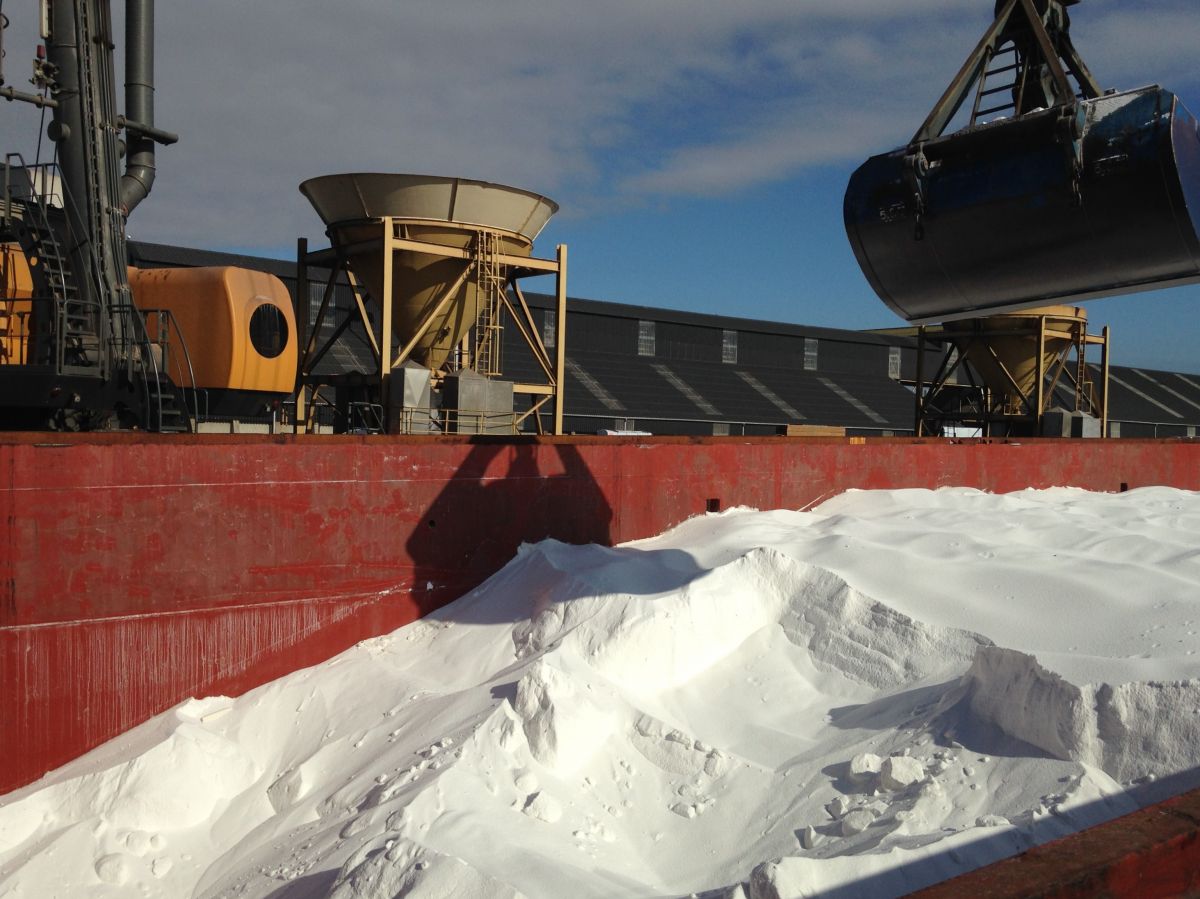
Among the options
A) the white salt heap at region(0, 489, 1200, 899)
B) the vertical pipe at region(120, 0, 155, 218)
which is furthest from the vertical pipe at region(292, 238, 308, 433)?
the white salt heap at region(0, 489, 1200, 899)

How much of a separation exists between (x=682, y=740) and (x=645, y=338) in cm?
3342

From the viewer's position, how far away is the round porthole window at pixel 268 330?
1391cm

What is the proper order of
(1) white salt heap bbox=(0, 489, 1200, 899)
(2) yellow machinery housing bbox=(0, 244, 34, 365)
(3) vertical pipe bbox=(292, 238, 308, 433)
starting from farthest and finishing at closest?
(3) vertical pipe bbox=(292, 238, 308, 433) → (2) yellow machinery housing bbox=(0, 244, 34, 365) → (1) white salt heap bbox=(0, 489, 1200, 899)

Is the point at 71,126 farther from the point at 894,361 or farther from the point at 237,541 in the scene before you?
the point at 894,361

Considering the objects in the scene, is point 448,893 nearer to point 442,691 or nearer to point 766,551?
point 442,691

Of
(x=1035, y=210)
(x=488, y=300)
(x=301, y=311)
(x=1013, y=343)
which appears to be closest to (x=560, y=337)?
(x=488, y=300)

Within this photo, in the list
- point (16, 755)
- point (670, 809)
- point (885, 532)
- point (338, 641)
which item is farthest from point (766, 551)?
point (16, 755)

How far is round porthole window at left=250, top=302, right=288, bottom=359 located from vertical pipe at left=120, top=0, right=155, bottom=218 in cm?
243

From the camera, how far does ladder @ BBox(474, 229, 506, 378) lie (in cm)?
1507

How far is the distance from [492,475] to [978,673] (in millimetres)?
5331

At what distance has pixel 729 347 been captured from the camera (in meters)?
41.9

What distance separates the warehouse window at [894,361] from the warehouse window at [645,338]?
16.1 meters

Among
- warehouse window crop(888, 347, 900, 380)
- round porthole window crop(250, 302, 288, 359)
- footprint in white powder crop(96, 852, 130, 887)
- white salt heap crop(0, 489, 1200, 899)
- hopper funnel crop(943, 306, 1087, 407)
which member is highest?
warehouse window crop(888, 347, 900, 380)

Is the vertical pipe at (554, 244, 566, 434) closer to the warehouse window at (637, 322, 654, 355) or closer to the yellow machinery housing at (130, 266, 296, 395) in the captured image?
the yellow machinery housing at (130, 266, 296, 395)
